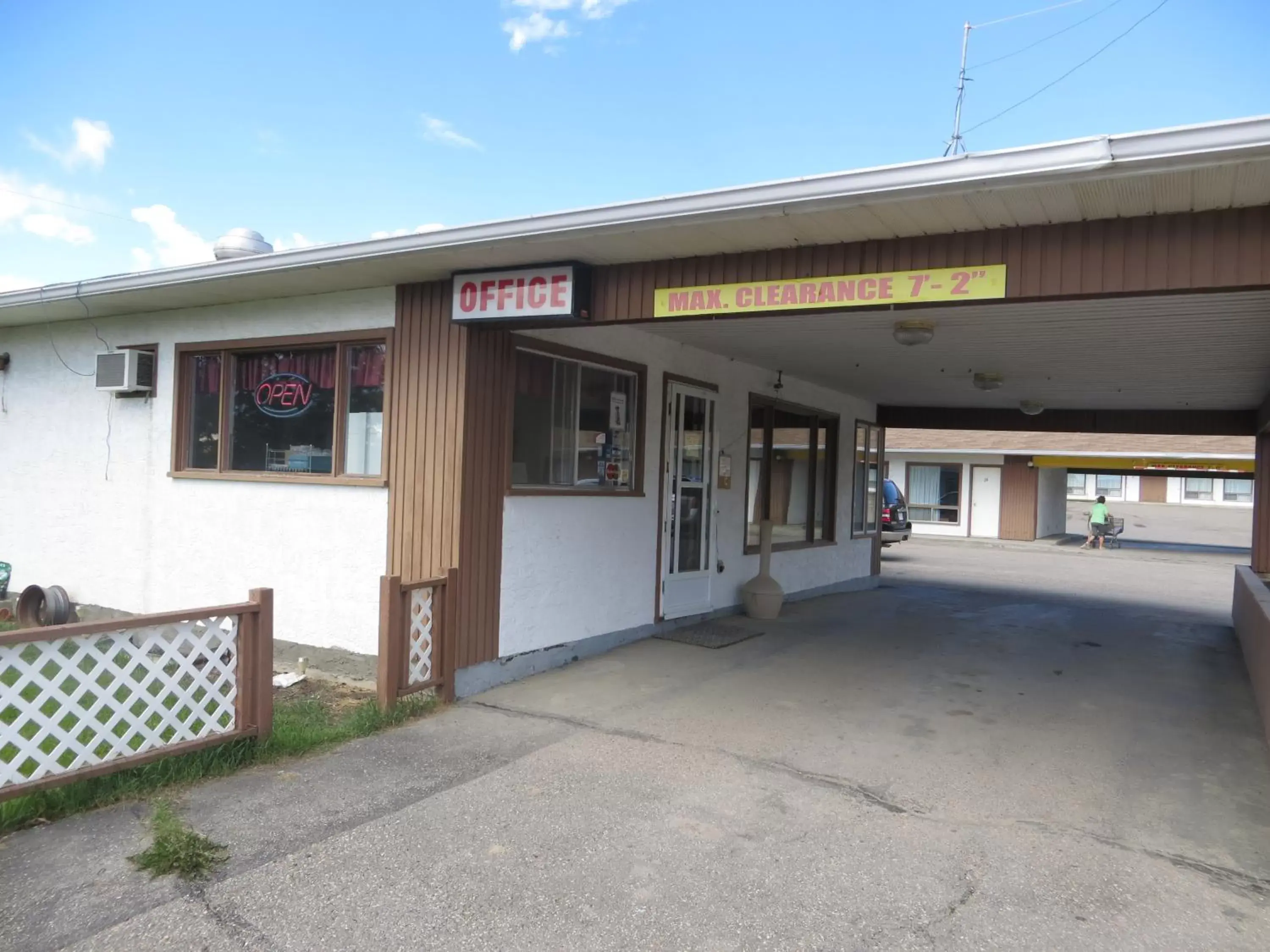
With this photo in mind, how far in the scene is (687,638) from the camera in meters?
8.18

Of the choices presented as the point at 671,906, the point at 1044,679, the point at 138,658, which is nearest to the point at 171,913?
the point at 138,658

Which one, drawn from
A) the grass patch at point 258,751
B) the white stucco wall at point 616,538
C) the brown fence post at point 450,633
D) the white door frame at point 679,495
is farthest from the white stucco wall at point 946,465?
the grass patch at point 258,751

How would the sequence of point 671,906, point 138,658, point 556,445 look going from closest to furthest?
point 671,906, point 138,658, point 556,445

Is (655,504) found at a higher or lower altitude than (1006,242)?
lower

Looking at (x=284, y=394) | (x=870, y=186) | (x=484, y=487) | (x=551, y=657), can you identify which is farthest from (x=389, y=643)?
(x=870, y=186)

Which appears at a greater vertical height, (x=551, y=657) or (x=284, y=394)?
(x=284, y=394)

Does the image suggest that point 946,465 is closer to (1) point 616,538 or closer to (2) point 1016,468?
(2) point 1016,468

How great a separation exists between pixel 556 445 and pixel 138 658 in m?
3.49

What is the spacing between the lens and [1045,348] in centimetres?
741

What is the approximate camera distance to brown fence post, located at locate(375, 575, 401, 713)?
5355 mm

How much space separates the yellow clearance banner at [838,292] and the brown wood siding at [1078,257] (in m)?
0.05

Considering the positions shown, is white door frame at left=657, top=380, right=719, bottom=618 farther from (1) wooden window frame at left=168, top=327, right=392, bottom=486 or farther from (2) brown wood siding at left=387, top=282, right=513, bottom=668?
(1) wooden window frame at left=168, top=327, right=392, bottom=486

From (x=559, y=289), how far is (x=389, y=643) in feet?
8.12

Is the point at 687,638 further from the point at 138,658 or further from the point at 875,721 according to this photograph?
the point at 138,658
